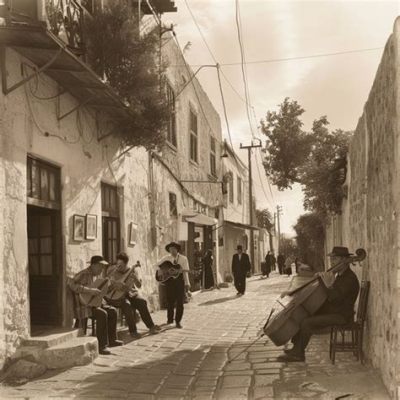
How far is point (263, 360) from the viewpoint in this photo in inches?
275

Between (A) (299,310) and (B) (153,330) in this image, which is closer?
(A) (299,310)

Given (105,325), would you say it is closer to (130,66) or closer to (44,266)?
(44,266)

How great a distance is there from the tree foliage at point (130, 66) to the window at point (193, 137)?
741 cm

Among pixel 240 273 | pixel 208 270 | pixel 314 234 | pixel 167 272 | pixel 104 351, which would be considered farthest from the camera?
pixel 314 234

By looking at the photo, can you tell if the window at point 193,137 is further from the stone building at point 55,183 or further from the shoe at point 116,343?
the shoe at point 116,343

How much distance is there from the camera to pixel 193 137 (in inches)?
708

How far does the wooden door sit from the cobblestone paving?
3.71ft

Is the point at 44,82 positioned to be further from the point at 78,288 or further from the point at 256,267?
the point at 256,267

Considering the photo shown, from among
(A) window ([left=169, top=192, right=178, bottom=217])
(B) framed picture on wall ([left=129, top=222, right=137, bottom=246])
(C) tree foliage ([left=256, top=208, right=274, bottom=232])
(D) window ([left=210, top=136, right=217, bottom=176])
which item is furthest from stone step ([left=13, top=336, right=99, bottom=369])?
(C) tree foliage ([left=256, top=208, right=274, bottom=232])

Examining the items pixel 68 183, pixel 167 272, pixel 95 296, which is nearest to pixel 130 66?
pixel 68 183

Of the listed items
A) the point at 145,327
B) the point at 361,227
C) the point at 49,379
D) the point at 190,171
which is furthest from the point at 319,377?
the point at 190,171

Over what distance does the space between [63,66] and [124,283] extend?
337 centimetres

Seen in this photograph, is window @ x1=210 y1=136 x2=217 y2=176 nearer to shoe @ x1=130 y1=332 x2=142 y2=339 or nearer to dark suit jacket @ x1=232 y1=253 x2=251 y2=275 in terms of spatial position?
dark suit jacket @ x1=232 y1=253 x2=251 y2=275

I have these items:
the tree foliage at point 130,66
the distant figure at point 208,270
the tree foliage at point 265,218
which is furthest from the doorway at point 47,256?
the tree foliage at point 265,218
